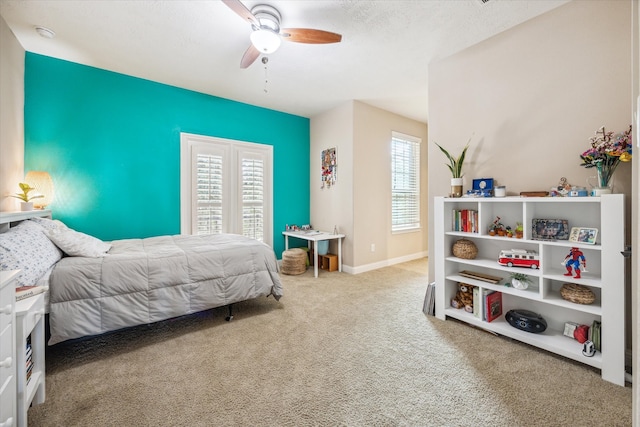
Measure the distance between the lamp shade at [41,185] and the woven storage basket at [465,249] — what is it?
4108 mm

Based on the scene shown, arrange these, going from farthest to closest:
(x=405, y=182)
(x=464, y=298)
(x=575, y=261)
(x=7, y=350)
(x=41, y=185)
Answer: (x=405, y=182), (x=41, y=185), (x=464, y=298), (x=575, y=261), (x=7, y=350)

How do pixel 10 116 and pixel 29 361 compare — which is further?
pixel 10 116

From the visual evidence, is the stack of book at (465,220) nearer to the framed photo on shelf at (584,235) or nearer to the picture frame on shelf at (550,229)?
the picture frame on shelf at (550,229)

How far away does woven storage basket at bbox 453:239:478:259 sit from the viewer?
246cm

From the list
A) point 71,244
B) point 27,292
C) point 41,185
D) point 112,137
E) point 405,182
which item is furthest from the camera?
point 405,182

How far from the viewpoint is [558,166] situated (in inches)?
83.7

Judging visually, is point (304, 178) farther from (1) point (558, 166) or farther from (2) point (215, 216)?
(1) point (558, 166)

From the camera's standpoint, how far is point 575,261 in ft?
6.25

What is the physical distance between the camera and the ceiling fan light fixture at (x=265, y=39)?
208 cm

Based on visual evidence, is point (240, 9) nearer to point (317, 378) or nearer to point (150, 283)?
point (150, 283)

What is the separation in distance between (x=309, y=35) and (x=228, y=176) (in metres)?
2.56

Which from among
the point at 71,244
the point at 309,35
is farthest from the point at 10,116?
the point at 309,35

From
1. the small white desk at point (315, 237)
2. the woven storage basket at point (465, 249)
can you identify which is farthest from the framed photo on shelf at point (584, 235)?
the small white desk at point (315, 237)

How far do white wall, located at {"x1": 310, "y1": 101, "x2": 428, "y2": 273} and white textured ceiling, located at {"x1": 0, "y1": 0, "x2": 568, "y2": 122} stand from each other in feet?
2.44
